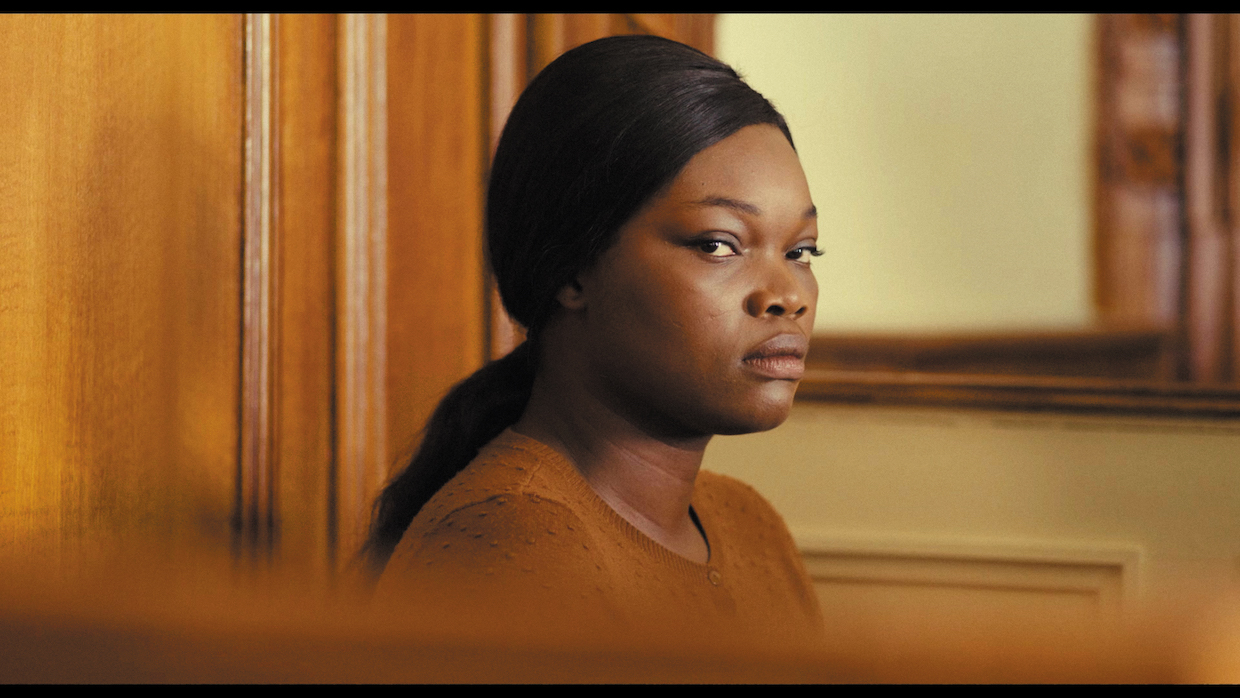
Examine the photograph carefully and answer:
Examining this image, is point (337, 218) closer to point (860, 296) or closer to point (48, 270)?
point (48, 270)

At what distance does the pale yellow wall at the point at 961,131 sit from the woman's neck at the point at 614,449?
0.77m

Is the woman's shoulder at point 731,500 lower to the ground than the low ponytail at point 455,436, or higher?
lower

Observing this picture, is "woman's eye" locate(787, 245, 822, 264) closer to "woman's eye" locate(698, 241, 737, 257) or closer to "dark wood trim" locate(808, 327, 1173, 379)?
"woman's eye" locate(698, 241, 737, 257)

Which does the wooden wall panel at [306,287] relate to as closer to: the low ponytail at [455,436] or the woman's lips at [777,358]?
the low ponytail at [455,436]

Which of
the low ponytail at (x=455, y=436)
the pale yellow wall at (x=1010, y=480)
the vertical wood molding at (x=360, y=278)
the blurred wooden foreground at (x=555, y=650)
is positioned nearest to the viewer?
the blurred wooden foreground at (x=555, y=650)

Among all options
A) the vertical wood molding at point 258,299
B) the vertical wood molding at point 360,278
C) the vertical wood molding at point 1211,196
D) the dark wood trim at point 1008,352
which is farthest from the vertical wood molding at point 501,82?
the vertical wood molding at point 1211,196

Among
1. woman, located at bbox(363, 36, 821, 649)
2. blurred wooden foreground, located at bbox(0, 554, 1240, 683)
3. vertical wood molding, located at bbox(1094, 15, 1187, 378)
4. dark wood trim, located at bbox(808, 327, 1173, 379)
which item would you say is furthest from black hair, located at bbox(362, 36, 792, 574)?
vertical wood molding, located at bbox(1094, 15, 1187, 378)

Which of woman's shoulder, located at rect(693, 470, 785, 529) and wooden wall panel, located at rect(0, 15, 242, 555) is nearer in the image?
wooden wall panel, located at rect(0, 15, 242, 555)

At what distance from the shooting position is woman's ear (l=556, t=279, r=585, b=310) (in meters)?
0.57

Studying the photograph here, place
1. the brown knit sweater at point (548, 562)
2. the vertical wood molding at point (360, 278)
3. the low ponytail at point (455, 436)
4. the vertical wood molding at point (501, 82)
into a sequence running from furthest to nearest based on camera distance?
the vertical wood molding at point (501, 82) → the vertical wood molding at point (360, 278) → the low ponytail at point (455, 436) → the brown knit sweater at point (548, 562)

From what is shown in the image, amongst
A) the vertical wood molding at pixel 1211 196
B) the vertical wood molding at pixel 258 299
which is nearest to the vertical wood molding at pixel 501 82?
the vertical wood molding at pixel 258 299

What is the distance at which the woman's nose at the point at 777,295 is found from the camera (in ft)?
1.77

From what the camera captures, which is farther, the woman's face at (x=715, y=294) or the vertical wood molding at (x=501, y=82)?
the vertical wood molding at (x=501, y=82)

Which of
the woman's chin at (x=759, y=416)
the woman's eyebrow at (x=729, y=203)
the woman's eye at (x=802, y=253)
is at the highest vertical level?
the woman's eyebrow at (x=729, y=203)
